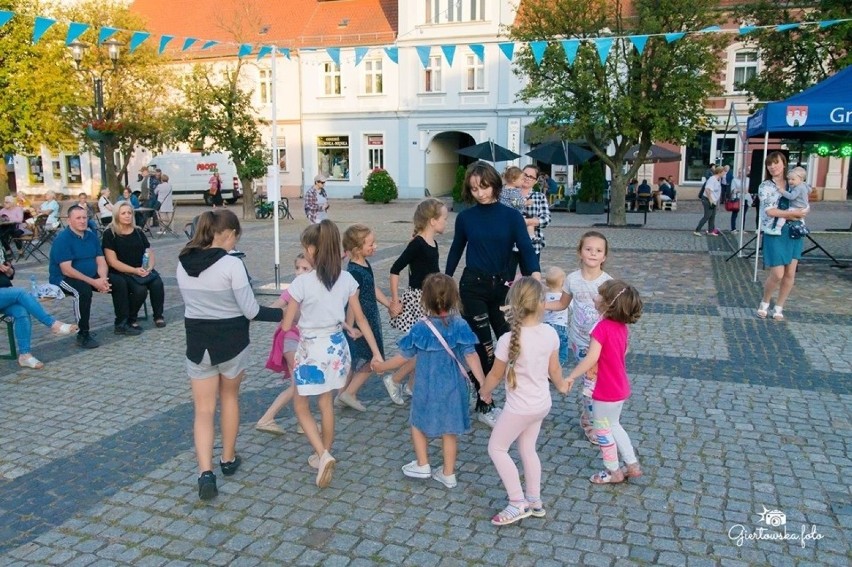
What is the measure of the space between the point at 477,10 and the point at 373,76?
6.28m

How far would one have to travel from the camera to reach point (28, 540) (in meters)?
3.56

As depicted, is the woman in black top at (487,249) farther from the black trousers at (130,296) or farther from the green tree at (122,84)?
the green tree at (122,84)

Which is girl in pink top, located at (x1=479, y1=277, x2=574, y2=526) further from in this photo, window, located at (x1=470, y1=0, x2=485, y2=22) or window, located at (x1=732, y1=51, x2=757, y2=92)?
window, located at (x1=732, y1=51, x2=757, y2=92)

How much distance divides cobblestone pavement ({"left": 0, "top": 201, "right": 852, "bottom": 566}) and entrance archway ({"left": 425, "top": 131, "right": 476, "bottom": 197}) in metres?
29.7

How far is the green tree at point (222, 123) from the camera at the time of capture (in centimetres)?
2136

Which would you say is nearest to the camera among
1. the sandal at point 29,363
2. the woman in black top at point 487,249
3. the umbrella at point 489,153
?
the woman in black top at point 487,249

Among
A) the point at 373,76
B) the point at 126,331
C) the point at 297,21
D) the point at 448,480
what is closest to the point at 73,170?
the point at 297,21

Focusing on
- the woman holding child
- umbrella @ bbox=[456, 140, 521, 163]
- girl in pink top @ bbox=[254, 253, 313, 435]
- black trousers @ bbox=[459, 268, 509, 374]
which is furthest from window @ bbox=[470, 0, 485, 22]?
girl in pink top @ bbox=[254, 253, 313, 435]

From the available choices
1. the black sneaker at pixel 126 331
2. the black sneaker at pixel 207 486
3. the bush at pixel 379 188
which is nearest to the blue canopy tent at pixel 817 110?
the black sneaker at pixel 126 331

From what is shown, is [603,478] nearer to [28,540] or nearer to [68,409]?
[28,540]

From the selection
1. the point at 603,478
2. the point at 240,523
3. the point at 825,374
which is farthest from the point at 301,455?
the point at 825,374

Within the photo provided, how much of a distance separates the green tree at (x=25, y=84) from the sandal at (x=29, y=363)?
17.1 m

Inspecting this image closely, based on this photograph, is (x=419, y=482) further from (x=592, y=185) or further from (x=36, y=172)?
(x=36, y=172)

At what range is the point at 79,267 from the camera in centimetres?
757
